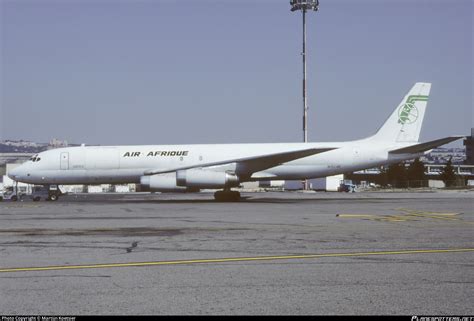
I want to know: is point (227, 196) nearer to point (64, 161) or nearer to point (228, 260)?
point (64, 161)

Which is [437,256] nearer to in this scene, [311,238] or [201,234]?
[311,238]

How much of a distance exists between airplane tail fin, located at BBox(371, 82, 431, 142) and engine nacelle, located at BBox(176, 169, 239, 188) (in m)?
10.6

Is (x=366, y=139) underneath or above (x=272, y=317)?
above

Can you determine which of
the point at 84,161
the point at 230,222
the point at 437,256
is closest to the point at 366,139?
the point at 84,161

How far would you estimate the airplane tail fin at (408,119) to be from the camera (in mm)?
33875

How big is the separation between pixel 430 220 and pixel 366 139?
18.0 meters

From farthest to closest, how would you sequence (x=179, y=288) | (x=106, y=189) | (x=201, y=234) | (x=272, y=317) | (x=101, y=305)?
(x=106, y=189)
(x=201, y=234)
(x=179, y=288)
(x=101, y=305)
(x=272, y=317)

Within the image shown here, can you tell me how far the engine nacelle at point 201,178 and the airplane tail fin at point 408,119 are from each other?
416 inches

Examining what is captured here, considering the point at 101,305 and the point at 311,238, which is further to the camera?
the point at 311,238

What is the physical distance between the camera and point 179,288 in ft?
21.5

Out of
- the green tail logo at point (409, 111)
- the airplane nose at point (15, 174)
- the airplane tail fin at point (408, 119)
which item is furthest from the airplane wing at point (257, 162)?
the airplane nose at point (15, 174)
